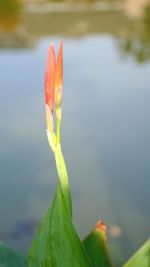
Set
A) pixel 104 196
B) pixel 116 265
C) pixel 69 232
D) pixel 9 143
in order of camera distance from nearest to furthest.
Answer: pixel 69 232, pixel 116 265, pixel 104 196, pixel 9 143

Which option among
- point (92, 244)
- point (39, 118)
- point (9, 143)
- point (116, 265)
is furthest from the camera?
point (39, 118)

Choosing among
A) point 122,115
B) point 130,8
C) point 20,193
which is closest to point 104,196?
point 20,193

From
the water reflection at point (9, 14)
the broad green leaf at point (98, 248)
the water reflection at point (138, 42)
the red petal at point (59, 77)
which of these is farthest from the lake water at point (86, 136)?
the red petal at point (59, 77)

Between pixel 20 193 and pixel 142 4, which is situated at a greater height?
pixel 142 4

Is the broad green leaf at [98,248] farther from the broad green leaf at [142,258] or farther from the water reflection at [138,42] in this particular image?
the water reflection at [138,42]

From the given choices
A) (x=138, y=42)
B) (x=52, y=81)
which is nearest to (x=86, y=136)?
(x=138, y=42)

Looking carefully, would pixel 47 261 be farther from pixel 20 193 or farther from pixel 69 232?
pixel 20 193

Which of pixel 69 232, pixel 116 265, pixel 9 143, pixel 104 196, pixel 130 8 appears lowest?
pixel 116 265

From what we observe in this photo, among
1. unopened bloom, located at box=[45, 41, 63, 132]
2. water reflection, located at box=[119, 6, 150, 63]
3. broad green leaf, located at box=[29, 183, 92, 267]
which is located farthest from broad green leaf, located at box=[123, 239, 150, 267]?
water reflection, located at box=[119, 6, 150, 63]
